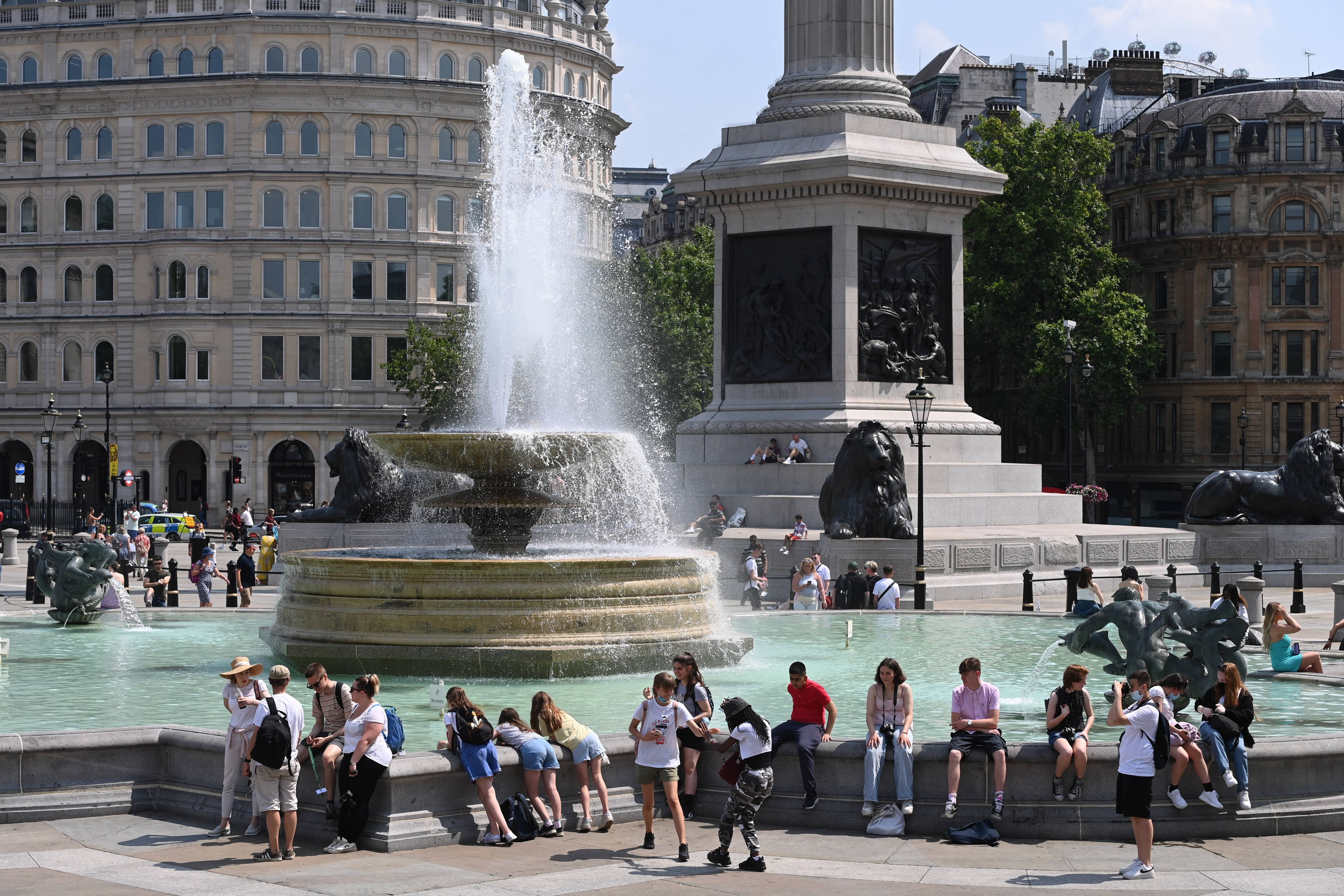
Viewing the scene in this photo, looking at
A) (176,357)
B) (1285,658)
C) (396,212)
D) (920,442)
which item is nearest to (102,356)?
(176,357)

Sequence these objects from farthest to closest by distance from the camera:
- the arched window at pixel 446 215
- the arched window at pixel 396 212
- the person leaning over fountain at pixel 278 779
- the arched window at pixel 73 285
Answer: the arched window at pixel 73 285
the arched window at pixel 446 215
the arched window at pixel 396 212
the person leaning over fountain at pixel 278 779

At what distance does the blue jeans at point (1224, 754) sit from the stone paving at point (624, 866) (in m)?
0.42

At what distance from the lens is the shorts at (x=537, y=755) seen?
12641 millimetres

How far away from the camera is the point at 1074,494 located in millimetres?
40250

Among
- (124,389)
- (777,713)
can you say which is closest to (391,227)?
(124,389)

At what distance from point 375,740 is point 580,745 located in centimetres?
150

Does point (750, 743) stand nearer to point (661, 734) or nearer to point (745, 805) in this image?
point (745, 805)

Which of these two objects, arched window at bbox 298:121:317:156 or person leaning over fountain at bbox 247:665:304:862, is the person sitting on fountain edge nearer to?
person leaning over fountain at bbox 247:665:304:862

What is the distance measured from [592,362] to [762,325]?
117 ft

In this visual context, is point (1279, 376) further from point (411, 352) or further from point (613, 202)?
point (411, 352)

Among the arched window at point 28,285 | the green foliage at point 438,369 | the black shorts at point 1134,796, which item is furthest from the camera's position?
the arched window at point 28,285

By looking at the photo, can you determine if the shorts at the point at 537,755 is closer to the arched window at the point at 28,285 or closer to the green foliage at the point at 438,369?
the green foliage at the point at 438,369

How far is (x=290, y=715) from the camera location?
494 inches

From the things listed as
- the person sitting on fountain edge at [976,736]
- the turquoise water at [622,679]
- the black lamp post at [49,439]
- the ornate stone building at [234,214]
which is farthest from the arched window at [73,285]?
the person sitting on fountain edge at [976,736]
